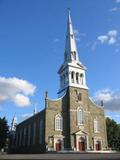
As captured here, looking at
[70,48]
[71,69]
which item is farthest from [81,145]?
[70,48]

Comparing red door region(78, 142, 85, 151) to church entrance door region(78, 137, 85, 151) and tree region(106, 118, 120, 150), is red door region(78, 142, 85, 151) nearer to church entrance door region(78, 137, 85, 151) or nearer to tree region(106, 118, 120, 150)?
church entrance door region(78, 137, 85, 151)

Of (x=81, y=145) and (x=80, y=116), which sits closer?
(x=81, y=145)

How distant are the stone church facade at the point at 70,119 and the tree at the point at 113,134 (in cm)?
1734

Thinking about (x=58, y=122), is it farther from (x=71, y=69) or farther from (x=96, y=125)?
(x=71, y=69)

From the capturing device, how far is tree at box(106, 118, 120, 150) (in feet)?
232

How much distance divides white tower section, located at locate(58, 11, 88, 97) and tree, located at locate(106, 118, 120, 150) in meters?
22.1

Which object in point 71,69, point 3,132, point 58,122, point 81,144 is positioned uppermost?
point 71,69

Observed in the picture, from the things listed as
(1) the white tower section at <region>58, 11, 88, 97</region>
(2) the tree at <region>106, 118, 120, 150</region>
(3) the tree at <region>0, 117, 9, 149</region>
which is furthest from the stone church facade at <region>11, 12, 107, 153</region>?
(2) the tree at <region>106, 118, 120, 150</region>

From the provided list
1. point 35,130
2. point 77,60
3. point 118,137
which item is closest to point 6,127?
point 35,130

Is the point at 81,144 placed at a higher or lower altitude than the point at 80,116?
lower

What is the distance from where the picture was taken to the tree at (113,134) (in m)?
70.7

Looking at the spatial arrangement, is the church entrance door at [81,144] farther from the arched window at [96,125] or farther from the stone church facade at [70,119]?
the arched window at [96,125]

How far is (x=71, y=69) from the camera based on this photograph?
55125 millimetres

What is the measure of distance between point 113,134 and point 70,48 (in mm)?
29571
